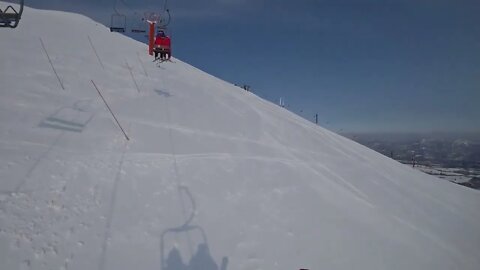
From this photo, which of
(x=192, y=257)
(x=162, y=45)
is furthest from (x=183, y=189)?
(x=162, y=45)

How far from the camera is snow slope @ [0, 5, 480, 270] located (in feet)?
26.1

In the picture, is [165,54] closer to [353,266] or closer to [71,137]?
[71,137]

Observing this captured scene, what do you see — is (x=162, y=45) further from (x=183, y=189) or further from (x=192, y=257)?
(x=192, y=257)

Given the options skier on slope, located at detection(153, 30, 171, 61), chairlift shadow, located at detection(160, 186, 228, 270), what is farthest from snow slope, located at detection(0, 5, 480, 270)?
skier on slope, located at detection(153, 30, 171, 61)

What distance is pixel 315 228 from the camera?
33.1 feet

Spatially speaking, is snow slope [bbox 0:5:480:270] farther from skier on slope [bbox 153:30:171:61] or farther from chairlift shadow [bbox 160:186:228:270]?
skier on slope [bbox 153:30:171:61]

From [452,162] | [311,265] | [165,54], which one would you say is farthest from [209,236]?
[452,162]

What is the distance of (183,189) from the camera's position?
10594mm

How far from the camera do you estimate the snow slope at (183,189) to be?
26.1 feet

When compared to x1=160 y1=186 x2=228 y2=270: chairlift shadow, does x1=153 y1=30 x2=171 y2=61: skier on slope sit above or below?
above

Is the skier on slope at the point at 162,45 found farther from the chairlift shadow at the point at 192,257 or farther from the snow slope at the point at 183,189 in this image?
the chairlift shadow at the point at 192,257

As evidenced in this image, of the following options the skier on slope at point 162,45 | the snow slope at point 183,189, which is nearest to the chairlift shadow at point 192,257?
the snow slope at point 183,189

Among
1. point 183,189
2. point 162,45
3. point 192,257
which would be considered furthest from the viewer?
point 162,45

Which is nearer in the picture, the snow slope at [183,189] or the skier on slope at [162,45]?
the snow slope at [183,189]
